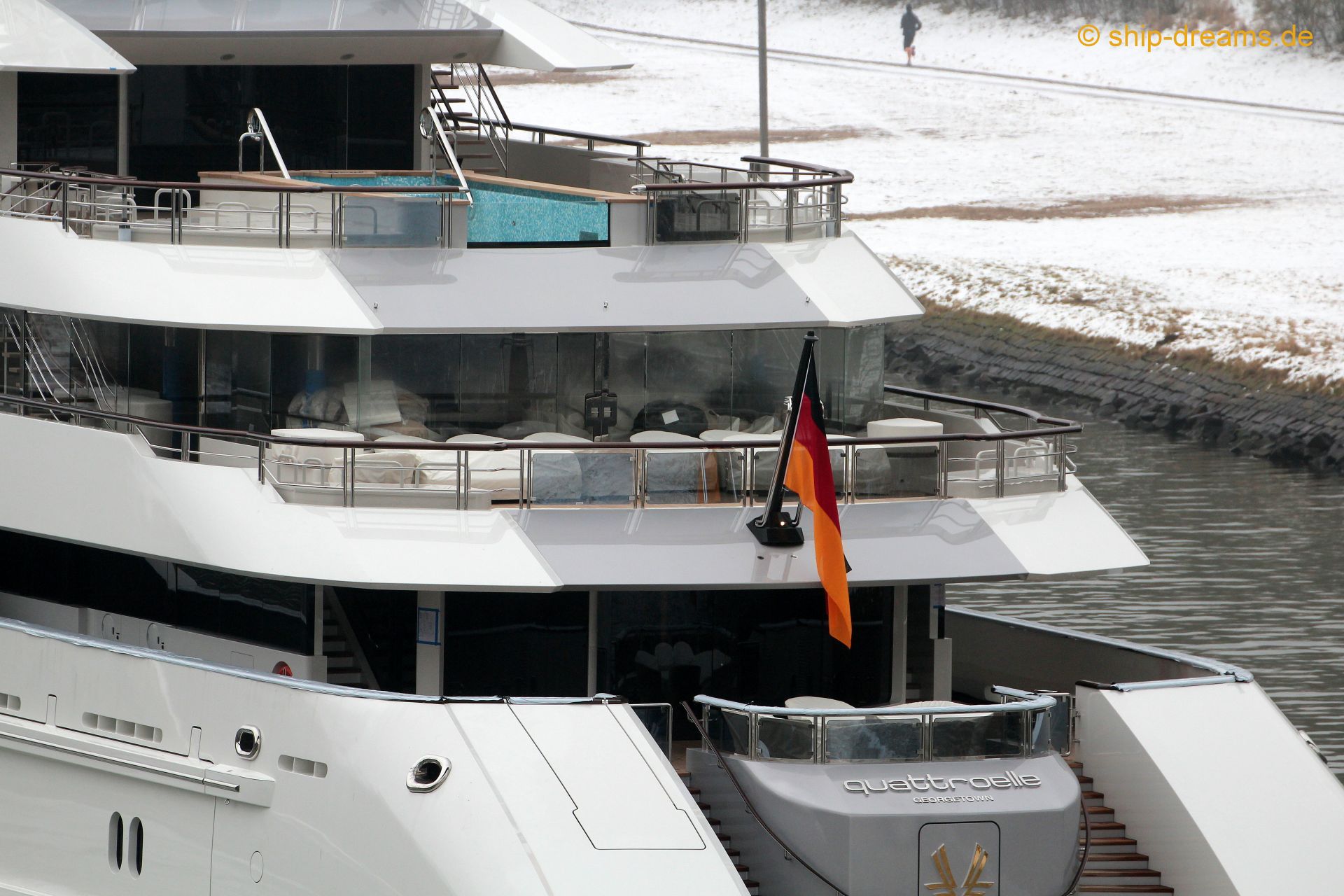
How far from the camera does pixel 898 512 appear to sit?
48.8 feet

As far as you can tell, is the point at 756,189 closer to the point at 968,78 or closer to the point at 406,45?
the point at 406,45

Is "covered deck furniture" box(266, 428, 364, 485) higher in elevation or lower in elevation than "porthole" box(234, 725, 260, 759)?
higher

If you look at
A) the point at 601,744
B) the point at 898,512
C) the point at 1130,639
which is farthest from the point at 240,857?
the point at 1130,639

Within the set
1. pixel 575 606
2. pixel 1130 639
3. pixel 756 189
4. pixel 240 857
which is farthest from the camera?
pixel 1130 639

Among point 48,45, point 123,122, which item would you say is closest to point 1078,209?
point 123,122

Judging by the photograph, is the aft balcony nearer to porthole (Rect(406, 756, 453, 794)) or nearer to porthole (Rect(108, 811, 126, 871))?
porthole (Rect(108, 811, 126, 871))

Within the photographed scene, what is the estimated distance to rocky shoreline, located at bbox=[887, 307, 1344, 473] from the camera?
132 feet

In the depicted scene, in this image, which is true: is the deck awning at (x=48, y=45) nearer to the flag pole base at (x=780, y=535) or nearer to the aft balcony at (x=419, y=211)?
the aft balcony at (x=419, y=211)

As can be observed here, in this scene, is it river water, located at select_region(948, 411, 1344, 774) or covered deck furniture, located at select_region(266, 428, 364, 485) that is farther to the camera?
river water, located at select_region(948, 411, 1344, 774)

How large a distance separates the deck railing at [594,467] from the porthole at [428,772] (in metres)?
2.05

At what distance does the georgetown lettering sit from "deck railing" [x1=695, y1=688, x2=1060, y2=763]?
0.04 m

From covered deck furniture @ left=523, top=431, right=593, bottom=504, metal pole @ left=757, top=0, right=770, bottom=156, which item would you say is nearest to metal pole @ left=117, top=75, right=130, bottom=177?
covered deck furniture @ left=523, top=431, right=593, bottom=504

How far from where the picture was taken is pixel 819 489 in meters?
14.0

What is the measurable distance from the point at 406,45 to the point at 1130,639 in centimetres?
1277
